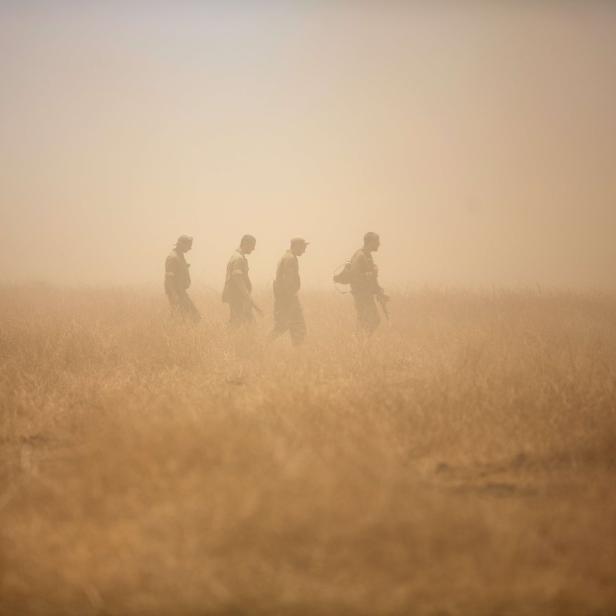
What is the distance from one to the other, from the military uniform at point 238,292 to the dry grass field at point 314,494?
292 centimetres

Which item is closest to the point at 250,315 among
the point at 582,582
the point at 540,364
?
the point at 540,364

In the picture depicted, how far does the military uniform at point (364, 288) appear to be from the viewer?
304 inches

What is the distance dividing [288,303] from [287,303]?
0.06ft

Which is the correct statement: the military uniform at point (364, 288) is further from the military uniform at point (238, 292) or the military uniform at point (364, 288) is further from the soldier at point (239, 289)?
the military uniform at point (238, 292)

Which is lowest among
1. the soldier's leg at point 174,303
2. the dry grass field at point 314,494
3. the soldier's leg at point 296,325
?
the dry grass field at point 314,494

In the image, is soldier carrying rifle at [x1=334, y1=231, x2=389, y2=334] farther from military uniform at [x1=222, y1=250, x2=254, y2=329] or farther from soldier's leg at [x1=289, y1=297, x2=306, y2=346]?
military uniform at [x1=222, y1=250, x2=254, y2=329]

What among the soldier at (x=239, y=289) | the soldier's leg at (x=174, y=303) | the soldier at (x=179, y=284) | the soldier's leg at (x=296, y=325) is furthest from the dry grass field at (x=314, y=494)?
the soldier at (x=179, y=284)

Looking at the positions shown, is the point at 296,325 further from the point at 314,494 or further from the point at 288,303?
the point at 314,494

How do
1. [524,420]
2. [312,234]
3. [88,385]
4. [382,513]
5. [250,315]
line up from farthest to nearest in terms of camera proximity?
1. [312,234]
2. [250,315]
3. [88,385]
4. [524,420]
5. [382,513]

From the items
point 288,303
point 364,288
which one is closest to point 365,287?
point 364,288

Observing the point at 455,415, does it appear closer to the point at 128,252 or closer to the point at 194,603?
the point at 194,603

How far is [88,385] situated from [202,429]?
8.60 ft

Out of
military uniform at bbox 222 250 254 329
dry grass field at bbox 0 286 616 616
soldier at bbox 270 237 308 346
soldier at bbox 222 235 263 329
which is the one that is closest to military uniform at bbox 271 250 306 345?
soldier at bbox 270 237 308 346

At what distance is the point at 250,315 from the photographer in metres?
7.74
